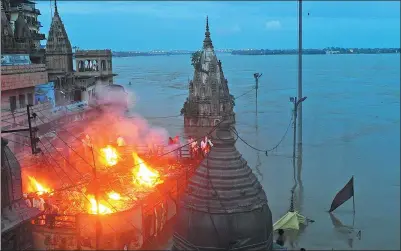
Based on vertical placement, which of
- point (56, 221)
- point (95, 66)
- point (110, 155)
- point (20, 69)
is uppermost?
point (95, 66)

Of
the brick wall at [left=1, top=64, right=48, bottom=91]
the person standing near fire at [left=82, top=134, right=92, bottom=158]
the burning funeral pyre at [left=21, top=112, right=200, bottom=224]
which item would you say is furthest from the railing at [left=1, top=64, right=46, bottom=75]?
the person standing near fire at [left=82, top=134, right=92, bottom=158]

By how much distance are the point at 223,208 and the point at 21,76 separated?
13638 mm

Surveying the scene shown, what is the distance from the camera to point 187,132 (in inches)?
1658

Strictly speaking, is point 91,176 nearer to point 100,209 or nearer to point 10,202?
point 100,209

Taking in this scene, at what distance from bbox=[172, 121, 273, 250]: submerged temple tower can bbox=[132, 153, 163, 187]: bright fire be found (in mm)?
9317

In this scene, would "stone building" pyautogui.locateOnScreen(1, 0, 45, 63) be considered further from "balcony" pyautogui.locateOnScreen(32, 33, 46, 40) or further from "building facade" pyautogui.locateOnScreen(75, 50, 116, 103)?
"building facade" pyautogui.locateOnScreen(75, 50, 116, 103)

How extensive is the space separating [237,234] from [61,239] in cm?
833

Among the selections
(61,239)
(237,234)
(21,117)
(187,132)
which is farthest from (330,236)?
(187,132)

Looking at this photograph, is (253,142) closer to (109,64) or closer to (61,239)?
(109,64)

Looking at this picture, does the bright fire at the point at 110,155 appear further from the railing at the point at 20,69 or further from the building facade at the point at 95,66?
the building facade at the point at 95,66

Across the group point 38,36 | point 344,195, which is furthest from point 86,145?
point 38,36

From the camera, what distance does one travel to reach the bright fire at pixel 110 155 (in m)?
18.5

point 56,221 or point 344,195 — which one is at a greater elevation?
point 56,221

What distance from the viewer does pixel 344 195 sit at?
19.0 m
